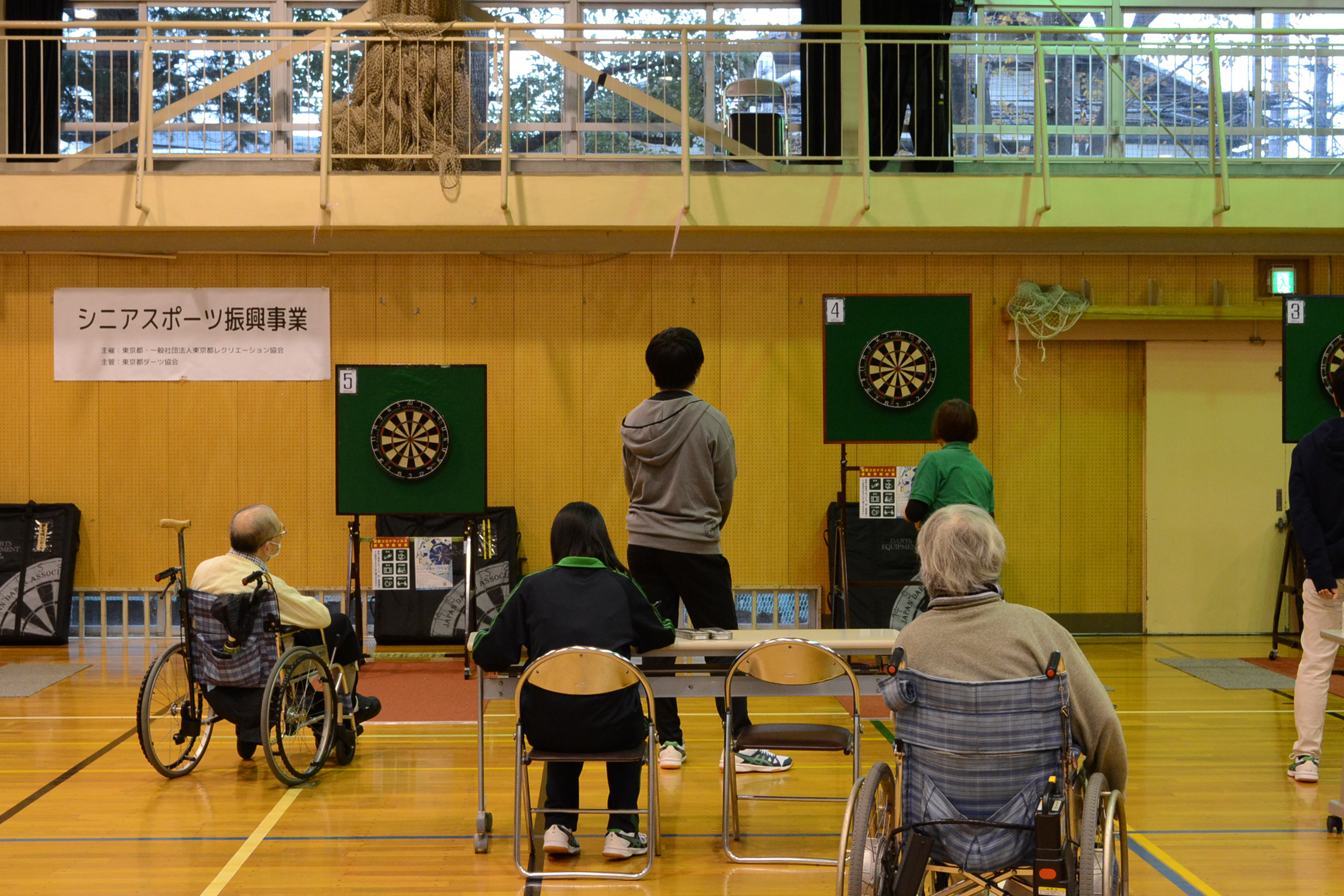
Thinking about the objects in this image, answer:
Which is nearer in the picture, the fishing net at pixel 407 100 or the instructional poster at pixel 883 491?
the instructional poster at pixel 883 491

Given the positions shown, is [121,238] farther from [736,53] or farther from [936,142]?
[936,142]

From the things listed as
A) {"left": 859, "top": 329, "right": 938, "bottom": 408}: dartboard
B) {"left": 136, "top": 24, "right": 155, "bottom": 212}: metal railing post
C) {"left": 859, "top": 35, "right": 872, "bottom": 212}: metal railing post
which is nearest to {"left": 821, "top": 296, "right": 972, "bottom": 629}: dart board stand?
{"left": 859, "top": 329, "right": 938, "bottom": 408}: dartboard

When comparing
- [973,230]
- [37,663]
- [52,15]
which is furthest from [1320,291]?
[52,15]

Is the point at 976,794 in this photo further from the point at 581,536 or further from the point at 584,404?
the point at 584,404

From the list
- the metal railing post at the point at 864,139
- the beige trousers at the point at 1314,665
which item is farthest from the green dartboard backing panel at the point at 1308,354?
the metal railing post at the point at 864,139

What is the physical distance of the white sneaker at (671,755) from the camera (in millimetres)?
4281

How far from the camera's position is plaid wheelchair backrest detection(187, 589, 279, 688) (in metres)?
3.96

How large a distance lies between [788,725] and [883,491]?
333 centimetres

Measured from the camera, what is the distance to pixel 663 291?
7242 mm

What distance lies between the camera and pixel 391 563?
6.54 m

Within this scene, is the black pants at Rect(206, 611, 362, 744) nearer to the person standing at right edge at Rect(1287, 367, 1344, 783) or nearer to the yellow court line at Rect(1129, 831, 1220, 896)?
the yellow court line at Rect(1129, 831, 1220, 896)

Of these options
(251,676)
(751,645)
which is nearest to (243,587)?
(251,676)

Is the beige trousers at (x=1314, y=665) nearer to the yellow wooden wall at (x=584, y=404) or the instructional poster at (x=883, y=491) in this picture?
the instructional poster at (x=883, y=491)

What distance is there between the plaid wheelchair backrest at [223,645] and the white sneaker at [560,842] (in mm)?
1272
